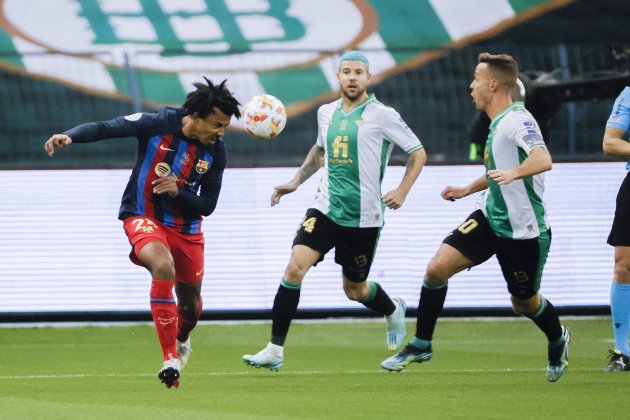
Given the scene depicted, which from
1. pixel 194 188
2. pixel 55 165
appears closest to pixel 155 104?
pixel 55 165

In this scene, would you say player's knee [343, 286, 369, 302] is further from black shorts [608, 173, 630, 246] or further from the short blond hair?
the short blond hair

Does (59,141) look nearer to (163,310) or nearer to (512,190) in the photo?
(163,310)

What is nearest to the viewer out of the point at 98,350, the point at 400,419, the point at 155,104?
the point at 400,419

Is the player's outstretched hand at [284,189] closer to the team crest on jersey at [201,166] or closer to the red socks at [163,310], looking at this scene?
the team crest on jersey at [201,166]

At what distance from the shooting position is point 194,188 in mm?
9125

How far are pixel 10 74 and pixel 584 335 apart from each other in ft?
25.7

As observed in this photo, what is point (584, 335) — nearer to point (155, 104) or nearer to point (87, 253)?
point (87, 253)

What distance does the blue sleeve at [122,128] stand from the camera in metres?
8.55

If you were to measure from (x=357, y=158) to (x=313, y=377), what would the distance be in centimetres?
162

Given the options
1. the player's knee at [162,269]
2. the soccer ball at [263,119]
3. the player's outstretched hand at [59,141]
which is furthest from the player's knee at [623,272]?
the player's outstretched hand at [59,141]

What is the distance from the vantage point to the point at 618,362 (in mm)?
9531

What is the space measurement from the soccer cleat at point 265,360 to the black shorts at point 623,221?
98.4 inches

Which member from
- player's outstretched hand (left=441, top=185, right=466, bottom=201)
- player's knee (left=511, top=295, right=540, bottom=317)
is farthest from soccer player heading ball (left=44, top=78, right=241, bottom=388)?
player's knee (left=511, top=295, right=540, bottom=317)

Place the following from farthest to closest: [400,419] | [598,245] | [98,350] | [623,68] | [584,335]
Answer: [623,68] → [598,245] → [584,335] → [98,350] → [400,419]
